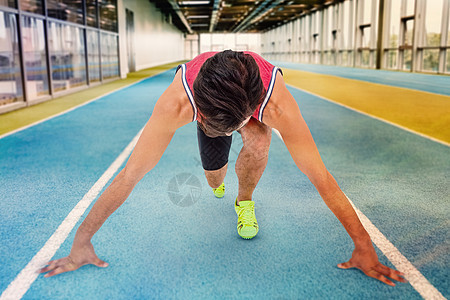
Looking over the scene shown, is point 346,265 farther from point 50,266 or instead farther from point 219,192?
point 50,266

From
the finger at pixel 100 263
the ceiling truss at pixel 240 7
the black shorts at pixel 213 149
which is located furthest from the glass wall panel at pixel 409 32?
the finger at pixel 100 263

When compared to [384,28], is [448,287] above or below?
below

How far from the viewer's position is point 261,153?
271cm

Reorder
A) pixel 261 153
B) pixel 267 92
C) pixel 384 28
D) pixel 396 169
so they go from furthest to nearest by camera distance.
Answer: pixel 384 28 → pixel 396 169 → pixel 261 153 → pixel 267 92

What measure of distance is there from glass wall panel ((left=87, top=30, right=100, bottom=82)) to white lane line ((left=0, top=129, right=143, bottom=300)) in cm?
1364

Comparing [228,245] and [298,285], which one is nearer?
[298,285]

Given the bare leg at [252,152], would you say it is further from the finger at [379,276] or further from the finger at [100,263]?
the finger at [100,263]

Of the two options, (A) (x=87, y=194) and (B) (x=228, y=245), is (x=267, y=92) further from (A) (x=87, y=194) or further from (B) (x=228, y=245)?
(A) (x=87, y=194)

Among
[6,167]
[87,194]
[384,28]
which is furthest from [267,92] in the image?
[384,28]

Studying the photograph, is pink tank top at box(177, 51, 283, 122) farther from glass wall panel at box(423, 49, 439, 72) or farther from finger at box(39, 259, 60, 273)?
glass wall panel at box(423, 49, 439, 72)

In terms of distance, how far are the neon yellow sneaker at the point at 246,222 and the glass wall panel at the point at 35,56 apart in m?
9.30

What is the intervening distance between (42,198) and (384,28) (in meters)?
24.8

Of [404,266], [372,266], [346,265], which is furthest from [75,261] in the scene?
[404,266]

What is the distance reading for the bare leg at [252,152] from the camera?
8.54 feet
